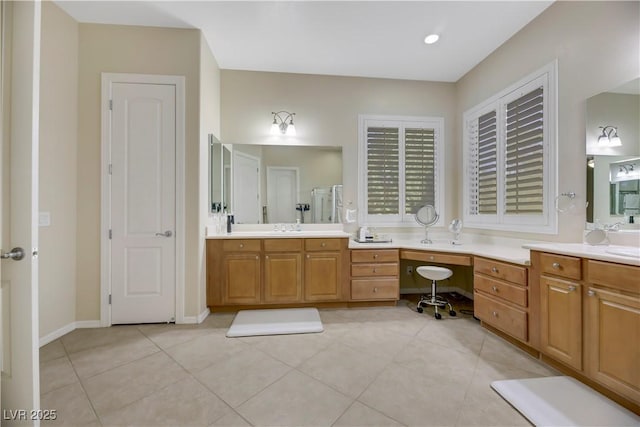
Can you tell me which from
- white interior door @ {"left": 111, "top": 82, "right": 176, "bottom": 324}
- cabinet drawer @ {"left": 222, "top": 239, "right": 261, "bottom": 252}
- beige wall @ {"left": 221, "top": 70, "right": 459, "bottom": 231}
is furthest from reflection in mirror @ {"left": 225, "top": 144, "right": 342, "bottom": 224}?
white interior door @ {"left": 111, "top": 82, "right": 176, "bottom": 324}

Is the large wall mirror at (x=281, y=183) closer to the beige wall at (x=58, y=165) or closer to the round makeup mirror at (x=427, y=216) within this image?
the round makeup mirror at (x=427, y=216)

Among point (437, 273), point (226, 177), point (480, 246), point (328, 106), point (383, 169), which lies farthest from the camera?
point (383, 169)

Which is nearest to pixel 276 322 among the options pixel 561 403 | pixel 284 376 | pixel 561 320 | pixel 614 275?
pixel 284 376

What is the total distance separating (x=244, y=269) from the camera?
2982 mm

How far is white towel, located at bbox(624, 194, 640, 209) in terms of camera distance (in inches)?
74.1

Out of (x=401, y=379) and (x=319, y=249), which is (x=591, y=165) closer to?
(x=401, y=379)

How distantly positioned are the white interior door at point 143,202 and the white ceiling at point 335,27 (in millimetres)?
669

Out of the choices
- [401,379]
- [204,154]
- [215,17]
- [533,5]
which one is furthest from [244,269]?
[533,5]

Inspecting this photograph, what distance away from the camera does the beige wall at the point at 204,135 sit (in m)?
2.78

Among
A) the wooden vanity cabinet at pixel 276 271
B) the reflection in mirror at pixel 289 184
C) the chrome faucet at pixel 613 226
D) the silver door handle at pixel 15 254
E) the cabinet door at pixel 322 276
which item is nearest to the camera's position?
the silver door handle at pixel 15 254

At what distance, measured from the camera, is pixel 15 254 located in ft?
3.83

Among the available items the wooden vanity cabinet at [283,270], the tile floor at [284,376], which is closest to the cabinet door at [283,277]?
the wooden vanity cabinet at [283,270]

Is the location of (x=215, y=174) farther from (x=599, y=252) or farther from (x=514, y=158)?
(x=599, y=252)

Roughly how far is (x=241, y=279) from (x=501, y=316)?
2532 mm
